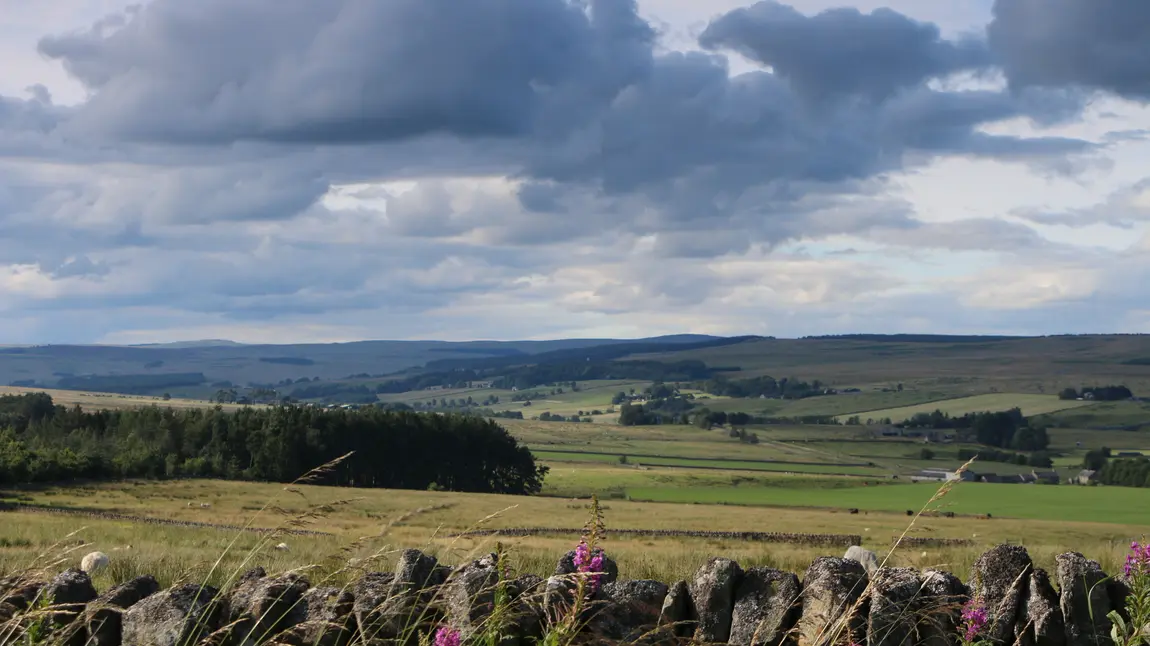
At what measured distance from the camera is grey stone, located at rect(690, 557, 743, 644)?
1166 centimetres

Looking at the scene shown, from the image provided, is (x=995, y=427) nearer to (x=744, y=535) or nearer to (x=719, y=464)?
(x=719, y=464)

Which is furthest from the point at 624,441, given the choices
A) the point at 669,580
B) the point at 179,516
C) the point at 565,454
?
the point at 669,580

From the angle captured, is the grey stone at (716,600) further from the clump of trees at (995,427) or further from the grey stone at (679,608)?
the clump of trees at (995,427)

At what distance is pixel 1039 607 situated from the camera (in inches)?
450

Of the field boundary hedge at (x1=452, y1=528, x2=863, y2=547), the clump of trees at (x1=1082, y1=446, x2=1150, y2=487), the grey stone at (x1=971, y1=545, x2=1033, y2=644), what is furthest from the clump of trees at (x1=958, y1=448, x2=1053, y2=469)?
the grey stone at (x1=971, y1=545, x2=1033, y2=644)

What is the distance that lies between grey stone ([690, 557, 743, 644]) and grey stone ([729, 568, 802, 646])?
0.24ft

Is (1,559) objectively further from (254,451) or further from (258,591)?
(254,451)

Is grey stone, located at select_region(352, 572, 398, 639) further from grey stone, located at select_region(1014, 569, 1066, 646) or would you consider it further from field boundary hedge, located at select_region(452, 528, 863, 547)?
field boundary hedge, located at select_region(452, 528, 863, 547)

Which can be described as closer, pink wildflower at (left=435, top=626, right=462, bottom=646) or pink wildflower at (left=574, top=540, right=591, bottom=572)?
pink wildflower at (left=574, top=540, right=591, bottom=572)

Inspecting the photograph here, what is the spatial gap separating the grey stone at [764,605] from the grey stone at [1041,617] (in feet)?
6.88

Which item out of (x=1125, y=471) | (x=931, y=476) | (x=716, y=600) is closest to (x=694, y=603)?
(x=716, y=600)

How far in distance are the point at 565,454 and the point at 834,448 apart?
36.7 m

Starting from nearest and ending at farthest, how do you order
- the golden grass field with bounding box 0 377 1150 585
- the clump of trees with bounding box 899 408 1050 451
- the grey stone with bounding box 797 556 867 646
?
the grey stone with bounding box 797 556 867 646 → the golden grass field with bounding box 0 377 1150 585 → the clump of trees with bounding box 899 408 1050 451

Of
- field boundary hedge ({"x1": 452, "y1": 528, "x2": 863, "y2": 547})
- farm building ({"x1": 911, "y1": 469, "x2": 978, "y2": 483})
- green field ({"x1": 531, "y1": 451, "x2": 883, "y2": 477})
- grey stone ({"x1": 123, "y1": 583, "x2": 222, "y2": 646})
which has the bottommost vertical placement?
farm building ({"x1": 911, "y1": 469, "x2": 978, "y2": 483})
